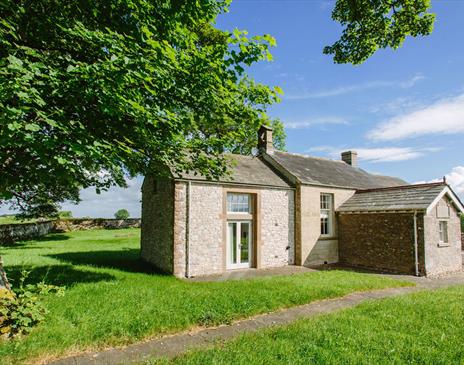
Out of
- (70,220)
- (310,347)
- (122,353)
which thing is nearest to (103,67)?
(122,353)

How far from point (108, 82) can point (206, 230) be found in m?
8.79

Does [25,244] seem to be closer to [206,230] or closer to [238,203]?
[206,230]

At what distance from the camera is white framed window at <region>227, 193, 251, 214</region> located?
14.8 metres

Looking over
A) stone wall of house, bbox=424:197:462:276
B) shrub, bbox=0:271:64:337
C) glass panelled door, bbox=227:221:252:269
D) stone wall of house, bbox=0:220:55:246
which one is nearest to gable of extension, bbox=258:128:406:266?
glass panelled door, bbox=227:221:252:269

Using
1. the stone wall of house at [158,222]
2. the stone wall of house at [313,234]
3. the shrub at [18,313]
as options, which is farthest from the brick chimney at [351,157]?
the shrub at [18,313]

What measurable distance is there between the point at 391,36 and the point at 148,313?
32.9 ft

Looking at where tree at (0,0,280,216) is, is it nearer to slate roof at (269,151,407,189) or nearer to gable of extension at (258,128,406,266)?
gable of extension at (258,128,406,266)

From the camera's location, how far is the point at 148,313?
290 inches

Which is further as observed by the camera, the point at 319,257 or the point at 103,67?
the point at 319,257

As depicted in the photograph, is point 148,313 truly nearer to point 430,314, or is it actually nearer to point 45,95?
point 45,95

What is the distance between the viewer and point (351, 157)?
1040 inches

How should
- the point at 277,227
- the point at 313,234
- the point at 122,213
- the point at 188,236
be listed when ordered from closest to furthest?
the point at 188,236 → the point at 277,227 → the point at 313,234 → the point at 122,213

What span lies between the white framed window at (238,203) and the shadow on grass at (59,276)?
6157 millimetres

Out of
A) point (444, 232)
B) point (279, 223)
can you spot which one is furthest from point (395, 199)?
point (279, 223)
